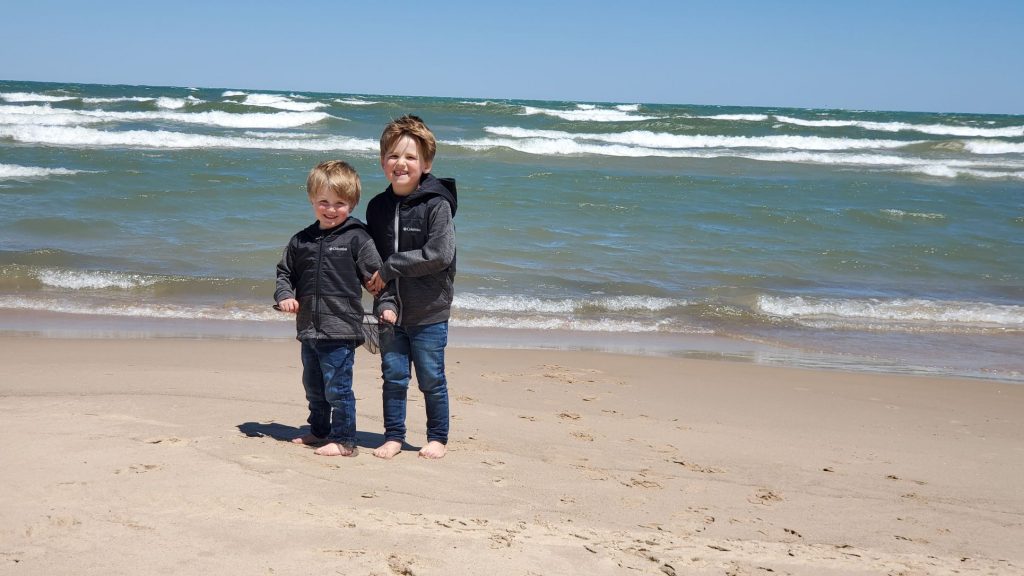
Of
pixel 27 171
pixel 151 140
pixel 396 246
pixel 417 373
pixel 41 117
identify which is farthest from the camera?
pixel 41 117

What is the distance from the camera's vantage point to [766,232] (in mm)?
13352

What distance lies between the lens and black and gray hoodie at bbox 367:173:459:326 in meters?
3.68

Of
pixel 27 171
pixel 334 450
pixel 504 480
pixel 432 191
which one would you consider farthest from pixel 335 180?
pixel 27 171

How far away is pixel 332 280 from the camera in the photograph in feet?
12.3

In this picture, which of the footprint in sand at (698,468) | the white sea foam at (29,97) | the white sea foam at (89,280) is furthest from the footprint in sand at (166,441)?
the white sea foam at (29,97)

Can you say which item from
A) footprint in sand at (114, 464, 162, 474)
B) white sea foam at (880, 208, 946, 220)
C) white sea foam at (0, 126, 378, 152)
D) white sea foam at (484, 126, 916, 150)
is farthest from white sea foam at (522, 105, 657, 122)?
footprint in sand at (114, 464, 162, 474)

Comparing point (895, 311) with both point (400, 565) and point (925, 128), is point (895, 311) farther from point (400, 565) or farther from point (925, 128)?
point (925, 128)

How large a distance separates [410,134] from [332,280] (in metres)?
0.68

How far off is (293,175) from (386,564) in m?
15.2

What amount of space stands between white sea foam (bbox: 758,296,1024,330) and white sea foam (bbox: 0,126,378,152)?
18651 mm

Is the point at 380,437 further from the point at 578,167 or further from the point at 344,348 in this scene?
the point at 578,167

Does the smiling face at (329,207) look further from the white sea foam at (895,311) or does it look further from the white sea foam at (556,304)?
the white sea foam at (895,311)

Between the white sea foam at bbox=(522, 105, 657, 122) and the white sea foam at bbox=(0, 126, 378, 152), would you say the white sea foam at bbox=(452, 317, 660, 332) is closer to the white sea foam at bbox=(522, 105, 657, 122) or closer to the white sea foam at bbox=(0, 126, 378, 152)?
the white sea foam at bbox=(0, 126, 378, 152)

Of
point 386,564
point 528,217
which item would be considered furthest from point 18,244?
point 386,564
